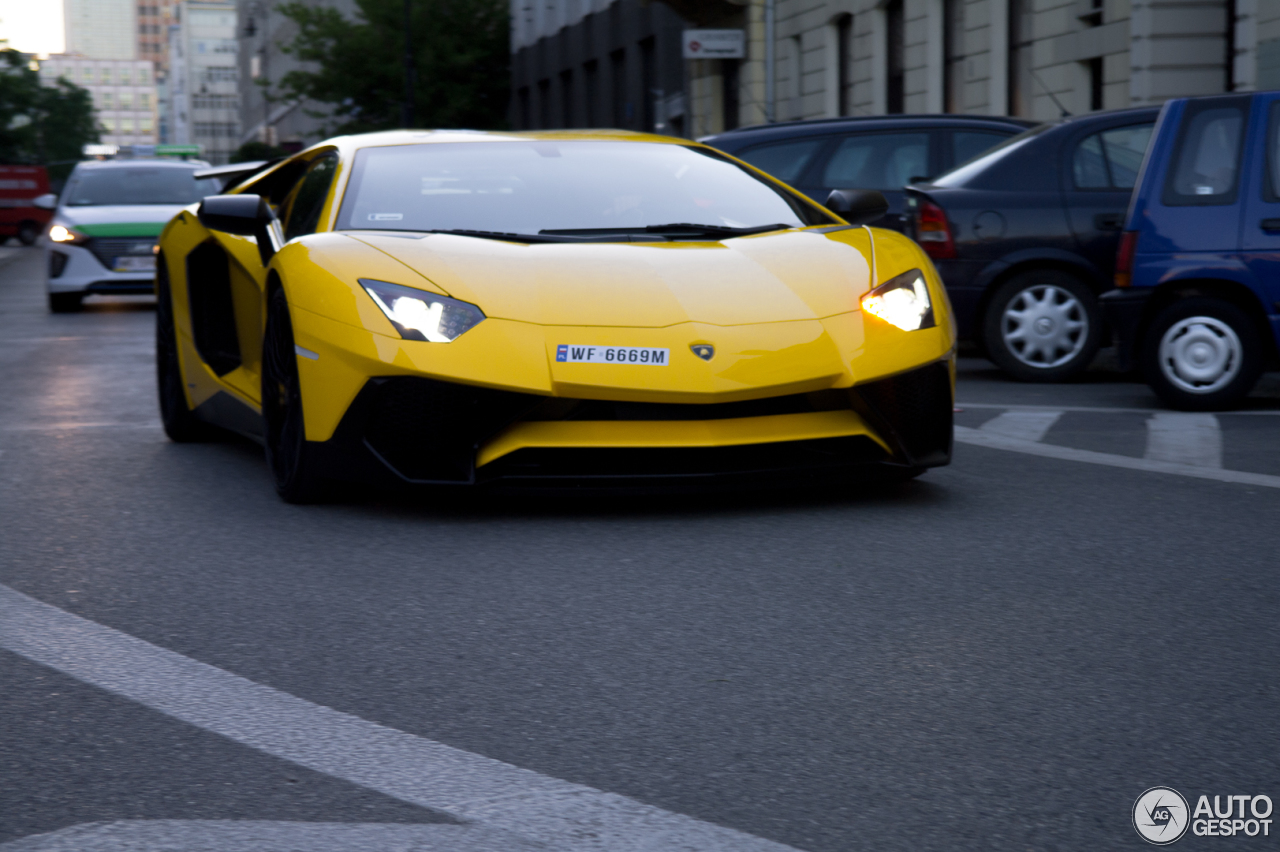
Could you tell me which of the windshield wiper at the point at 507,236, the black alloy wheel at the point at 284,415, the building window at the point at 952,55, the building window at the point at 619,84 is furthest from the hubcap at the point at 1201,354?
the building window at the point at 619,84

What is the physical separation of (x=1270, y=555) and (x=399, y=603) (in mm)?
2310

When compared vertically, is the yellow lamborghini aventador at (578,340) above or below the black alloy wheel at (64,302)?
above

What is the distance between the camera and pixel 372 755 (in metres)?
3.04

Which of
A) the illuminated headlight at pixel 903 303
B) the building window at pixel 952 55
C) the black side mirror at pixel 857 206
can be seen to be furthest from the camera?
the building window at pixel 952 55

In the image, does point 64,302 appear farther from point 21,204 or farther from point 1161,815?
point 21,204

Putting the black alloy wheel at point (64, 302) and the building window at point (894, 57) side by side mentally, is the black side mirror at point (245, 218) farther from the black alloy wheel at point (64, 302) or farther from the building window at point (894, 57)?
the building window at point (894, 57)

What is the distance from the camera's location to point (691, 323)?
5148 mm

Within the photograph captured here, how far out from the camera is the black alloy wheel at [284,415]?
549cm

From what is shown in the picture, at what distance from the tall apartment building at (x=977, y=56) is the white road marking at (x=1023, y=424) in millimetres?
9216

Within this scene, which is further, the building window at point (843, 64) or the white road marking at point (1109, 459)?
the building window at point (843, 64)

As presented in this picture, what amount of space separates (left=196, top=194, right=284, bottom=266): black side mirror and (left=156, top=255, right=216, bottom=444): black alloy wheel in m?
1.27

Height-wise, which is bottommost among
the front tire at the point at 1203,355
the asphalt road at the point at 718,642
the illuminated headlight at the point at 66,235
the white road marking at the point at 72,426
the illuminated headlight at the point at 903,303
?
the white road marking at the point at 72,426

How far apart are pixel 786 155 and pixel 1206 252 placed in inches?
160

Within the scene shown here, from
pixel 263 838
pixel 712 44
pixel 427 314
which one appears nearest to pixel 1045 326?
pixel 427 314
